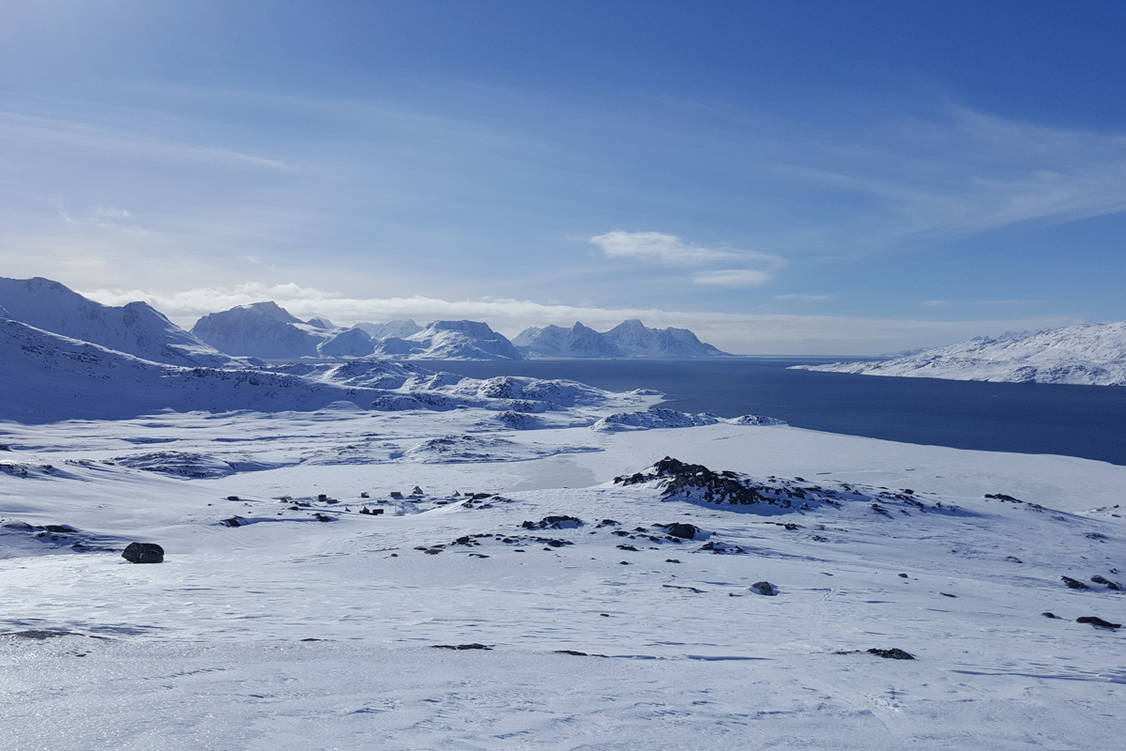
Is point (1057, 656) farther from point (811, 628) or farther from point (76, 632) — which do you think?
point (76, 632)

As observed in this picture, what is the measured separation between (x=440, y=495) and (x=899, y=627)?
49256mm

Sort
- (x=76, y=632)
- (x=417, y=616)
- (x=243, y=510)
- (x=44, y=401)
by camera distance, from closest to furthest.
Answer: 1. (x=76, y=632)
2. (x=417, y=616)
3. (x=243, y=510)
4. (x=44, y=401)

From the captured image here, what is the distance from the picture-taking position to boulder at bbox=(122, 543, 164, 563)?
24844mm


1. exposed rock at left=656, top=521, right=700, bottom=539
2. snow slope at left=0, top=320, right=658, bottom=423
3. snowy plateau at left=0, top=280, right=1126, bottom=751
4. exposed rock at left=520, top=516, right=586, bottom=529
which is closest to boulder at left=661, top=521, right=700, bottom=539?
exposed rock at left=656, top=521, right=700, bottom=539

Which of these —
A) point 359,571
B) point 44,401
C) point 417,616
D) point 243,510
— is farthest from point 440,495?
point 44,401

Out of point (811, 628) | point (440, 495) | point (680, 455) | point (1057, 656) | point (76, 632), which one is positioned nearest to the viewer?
point (76, 632)

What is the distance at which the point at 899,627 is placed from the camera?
18.0 meters

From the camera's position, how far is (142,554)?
2512 cm

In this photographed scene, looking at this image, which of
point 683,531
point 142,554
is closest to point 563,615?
point 142,554

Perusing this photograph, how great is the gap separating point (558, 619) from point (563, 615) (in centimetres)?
72

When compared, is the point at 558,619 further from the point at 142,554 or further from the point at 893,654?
the point at 142,554

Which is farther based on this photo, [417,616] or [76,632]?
[417,616]

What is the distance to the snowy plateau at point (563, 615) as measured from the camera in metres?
8.40

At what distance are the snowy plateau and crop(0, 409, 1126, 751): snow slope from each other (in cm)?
10
